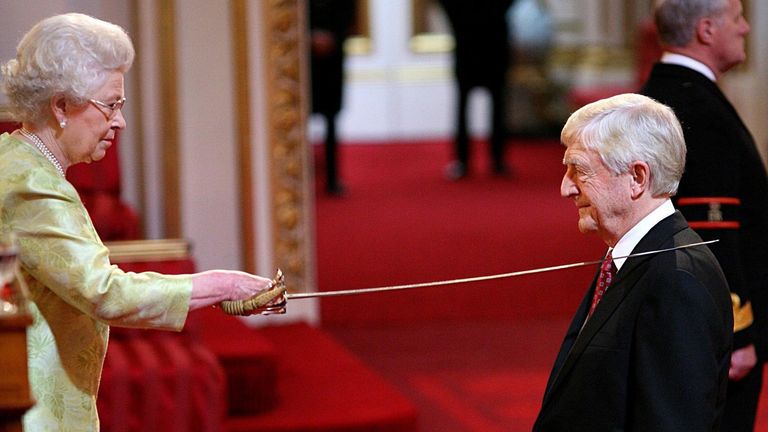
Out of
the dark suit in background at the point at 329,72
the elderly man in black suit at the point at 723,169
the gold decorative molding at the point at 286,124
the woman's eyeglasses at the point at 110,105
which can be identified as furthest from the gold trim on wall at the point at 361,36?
the woman's eyeglasses at the point at 110,105

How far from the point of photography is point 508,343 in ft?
20.0

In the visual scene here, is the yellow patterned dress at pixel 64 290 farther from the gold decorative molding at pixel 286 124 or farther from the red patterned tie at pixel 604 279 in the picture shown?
the gold decorative molding at pixel 286 124

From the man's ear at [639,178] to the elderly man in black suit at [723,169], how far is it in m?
0.83

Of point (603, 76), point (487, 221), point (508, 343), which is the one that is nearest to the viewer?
point (508, 343)

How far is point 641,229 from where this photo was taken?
2.23 m

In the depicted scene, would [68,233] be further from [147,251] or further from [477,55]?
[477,55]

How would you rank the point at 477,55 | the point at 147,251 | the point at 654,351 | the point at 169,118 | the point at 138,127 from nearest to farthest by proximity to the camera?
1. the point at 654,351
2. the point at 147,251
3. the point at 169,118
4. the point at 138,127
5. the point at 477,55

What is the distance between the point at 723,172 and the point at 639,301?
97 centimetres

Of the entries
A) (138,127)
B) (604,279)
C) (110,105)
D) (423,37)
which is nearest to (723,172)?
(604,279)

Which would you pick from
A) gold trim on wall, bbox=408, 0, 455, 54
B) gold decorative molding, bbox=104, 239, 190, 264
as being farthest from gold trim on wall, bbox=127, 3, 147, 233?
gold trim on wall, bbox=408, 0, 455, 54

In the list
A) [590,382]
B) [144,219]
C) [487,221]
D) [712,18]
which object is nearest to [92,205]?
[144,219]

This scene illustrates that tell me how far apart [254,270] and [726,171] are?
304 cm

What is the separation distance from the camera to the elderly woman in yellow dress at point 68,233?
2.14 metres

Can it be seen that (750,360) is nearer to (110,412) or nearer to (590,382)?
(590,382)
